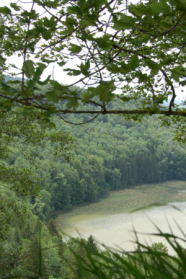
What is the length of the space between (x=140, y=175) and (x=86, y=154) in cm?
1074

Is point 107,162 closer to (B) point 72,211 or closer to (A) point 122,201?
(A) point 122,201

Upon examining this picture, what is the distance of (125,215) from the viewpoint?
3250 cm

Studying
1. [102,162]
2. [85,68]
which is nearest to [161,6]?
[85,68]

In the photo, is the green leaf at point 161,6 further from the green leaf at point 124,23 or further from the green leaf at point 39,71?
the green leaf at point 39,71

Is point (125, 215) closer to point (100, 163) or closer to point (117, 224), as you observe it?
point (117, 224)

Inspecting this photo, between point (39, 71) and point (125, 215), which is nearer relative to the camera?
point (39, 71)

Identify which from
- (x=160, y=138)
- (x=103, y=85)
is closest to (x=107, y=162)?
(x=160, y=138)

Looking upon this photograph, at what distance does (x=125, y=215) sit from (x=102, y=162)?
1539 cm

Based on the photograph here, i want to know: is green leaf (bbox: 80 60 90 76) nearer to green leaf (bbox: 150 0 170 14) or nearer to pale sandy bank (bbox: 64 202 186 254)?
green leaf (bbox: 150 0 170 14)

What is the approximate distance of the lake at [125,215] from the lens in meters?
25.5

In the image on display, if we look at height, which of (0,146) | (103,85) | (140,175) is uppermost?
(103,85)

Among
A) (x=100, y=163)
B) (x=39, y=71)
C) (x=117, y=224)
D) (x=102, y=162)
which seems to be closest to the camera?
(x=39, y=71)

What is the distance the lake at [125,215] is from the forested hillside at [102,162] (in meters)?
2.26

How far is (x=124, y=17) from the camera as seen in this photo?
104 cm
